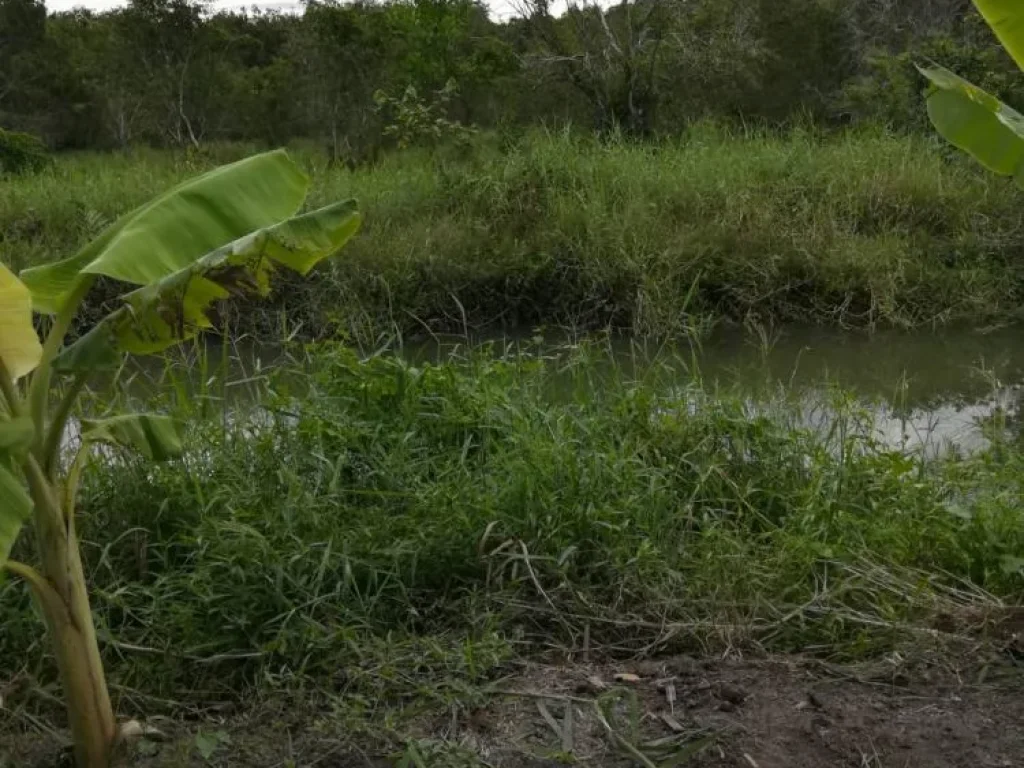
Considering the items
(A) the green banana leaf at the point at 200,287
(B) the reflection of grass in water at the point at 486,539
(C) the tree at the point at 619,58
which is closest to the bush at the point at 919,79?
(C) the tree at the point at 619,58

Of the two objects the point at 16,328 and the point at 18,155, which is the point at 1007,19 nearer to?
the point at 16,328

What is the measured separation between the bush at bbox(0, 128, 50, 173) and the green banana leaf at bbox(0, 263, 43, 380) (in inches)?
439

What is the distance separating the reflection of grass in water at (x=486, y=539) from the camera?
109 inches

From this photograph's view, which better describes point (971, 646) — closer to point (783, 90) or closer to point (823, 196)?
point (823, 196)

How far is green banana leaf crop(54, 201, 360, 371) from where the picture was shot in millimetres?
2342

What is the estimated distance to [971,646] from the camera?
2.70m

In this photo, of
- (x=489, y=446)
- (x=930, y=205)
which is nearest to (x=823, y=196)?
(x=930, y=205)

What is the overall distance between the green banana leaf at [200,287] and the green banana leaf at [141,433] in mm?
170

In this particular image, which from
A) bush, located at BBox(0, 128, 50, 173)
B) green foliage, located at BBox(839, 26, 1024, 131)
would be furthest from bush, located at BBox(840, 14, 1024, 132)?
bush, located at BBox(0, 128, 50, 173)

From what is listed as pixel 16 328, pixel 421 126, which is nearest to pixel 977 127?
pixel 16 328

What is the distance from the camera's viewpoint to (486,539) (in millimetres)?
3029

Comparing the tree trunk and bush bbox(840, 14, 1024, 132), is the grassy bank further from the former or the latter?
the tree trunk

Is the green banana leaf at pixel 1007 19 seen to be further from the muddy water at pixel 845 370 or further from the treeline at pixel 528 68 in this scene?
the treeline at pixel 528 68

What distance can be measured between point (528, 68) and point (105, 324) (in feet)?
35.9
